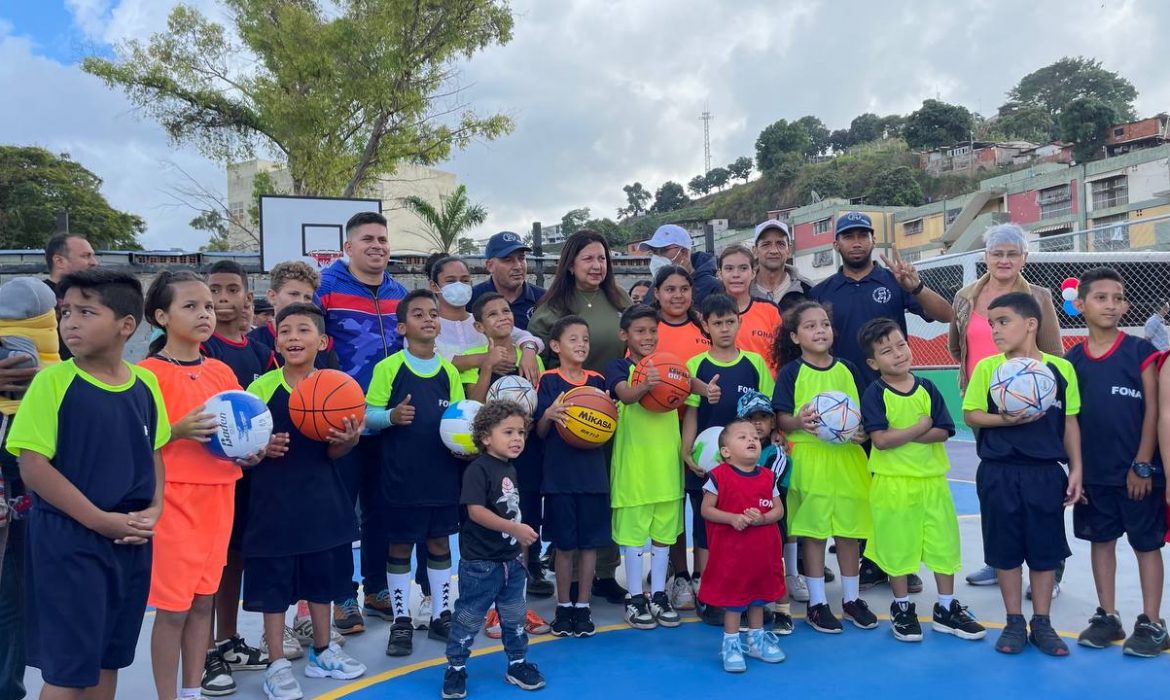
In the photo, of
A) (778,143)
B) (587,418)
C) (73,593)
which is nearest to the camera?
(73,593)

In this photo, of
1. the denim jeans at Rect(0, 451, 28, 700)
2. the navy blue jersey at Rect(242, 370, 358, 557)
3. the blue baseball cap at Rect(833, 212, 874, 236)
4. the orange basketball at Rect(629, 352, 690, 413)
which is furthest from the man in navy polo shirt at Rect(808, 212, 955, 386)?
the denim jeans at Rect(0, 451, 28, 700)

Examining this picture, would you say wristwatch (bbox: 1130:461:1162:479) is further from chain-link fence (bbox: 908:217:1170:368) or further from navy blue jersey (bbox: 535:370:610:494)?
chain-link fence (bbox: 908:217:1170:368)

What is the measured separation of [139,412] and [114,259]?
16.2 meters

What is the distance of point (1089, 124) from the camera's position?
53.2 meters

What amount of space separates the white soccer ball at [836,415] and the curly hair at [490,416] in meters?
1.52

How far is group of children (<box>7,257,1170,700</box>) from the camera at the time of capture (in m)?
3.48

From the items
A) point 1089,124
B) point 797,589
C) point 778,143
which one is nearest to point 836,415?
point 797,589

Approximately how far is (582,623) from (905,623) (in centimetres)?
164

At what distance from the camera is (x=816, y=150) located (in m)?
102

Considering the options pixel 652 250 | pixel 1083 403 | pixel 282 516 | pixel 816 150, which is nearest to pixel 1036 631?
pixel 1083 403

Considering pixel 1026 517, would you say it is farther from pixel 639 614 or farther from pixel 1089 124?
pixel 1089 124

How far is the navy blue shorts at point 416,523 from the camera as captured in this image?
14.1 ft

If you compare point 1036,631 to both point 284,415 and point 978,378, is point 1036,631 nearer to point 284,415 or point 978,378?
point 978,378

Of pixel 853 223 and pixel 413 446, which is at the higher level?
pixel 853 223
